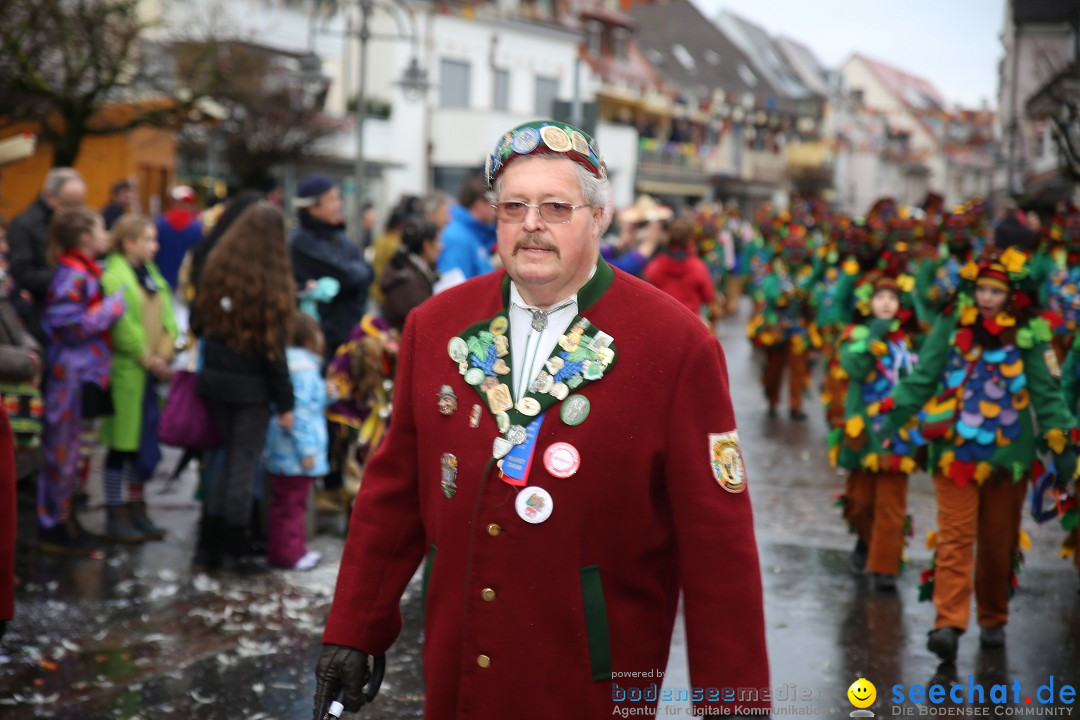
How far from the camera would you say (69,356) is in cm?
774

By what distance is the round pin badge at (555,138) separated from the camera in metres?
3.18

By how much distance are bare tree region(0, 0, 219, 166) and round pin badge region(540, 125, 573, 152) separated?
10.7 meters

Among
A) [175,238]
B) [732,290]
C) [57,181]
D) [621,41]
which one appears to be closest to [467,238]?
[57,181]

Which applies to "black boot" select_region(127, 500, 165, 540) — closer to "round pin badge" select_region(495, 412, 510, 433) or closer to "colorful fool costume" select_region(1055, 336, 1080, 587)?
"colorful fool costume" select_region(1055, 336, 1080, 587)

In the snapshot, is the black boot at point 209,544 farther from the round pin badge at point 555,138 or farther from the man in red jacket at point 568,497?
the round pin badge at point 555,138

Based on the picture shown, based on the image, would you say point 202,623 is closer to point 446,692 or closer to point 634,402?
point 446,692

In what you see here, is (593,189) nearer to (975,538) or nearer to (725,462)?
(725,462)

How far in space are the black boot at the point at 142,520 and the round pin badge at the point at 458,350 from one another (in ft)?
17.7

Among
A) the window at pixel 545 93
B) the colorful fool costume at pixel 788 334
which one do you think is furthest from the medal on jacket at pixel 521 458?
the window at pixel 545 93

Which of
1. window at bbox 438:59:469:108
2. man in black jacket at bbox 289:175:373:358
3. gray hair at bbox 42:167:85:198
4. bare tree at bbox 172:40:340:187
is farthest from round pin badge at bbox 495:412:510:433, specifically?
window at bbox 438:59:469:108

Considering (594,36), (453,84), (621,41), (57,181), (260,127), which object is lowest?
(57,181)

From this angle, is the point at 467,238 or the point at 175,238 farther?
the point at 175,238

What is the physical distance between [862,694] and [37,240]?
5908 millimetres

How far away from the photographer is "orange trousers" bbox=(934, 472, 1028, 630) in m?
6.22
